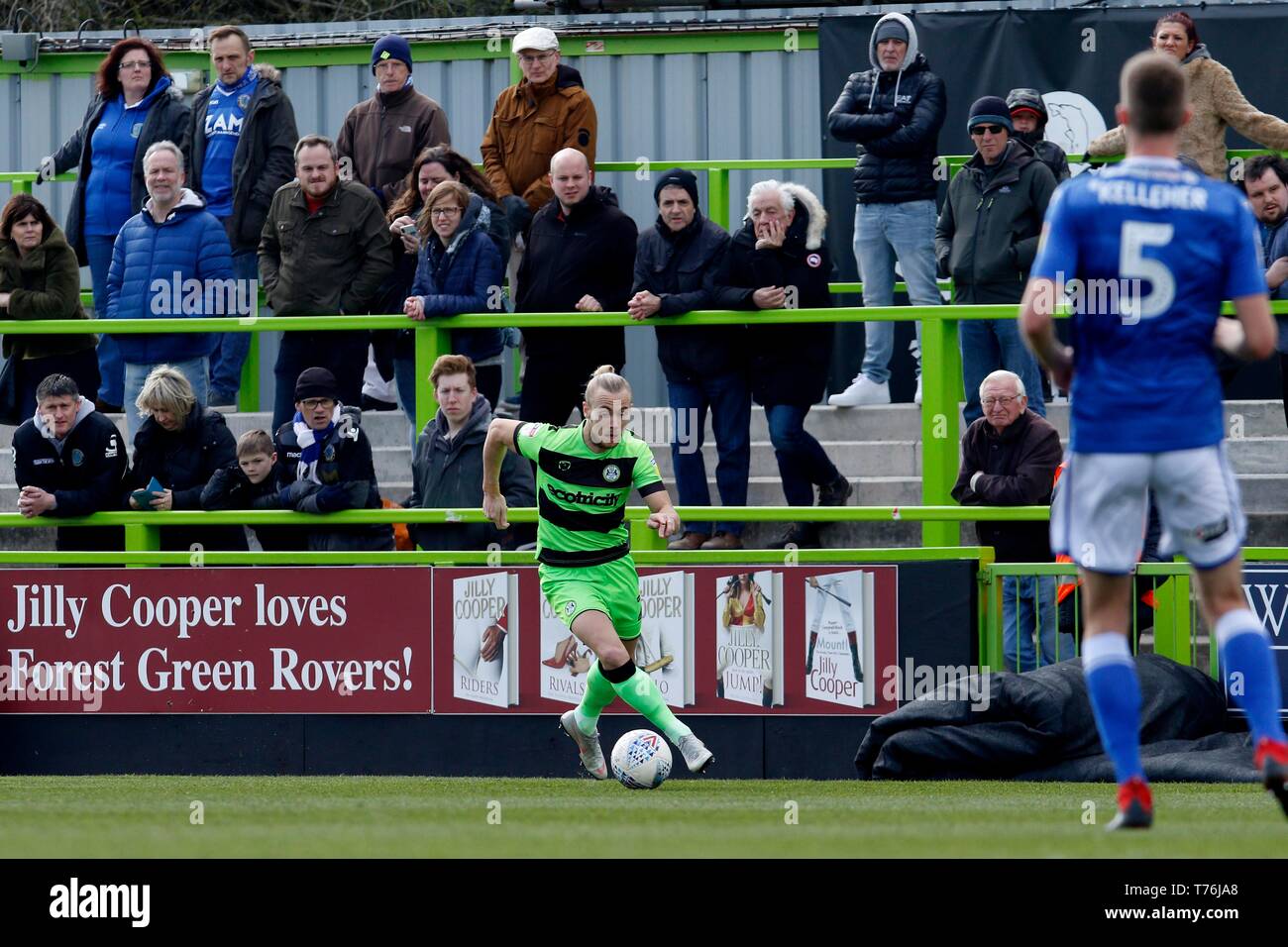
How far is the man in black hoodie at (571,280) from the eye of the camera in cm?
1253

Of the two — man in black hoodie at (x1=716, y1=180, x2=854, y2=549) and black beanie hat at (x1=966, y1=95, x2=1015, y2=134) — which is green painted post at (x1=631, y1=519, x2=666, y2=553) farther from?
black beanie hat at (x1=966, y1=95, x2=1015, y2=134)

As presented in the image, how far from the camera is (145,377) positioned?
1328 cm

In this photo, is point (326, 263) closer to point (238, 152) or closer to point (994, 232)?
point (238, 152)

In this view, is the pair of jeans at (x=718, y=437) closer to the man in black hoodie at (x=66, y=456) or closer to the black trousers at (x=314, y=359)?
the black trousers at (x=314, y=359)

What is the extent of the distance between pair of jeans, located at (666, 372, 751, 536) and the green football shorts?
2.11 m

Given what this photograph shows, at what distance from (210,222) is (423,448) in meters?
2.45

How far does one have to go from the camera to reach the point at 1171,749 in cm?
1048

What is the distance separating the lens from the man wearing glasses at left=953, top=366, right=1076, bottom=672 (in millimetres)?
11320

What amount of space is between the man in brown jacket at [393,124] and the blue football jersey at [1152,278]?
8134 mm

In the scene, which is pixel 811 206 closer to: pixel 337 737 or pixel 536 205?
pixel 536 205

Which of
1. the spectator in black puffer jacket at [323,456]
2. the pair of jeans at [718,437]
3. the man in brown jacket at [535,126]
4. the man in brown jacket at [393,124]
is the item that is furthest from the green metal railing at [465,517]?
the man in brown jacket at [393,124]

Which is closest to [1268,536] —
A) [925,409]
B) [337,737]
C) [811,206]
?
[925,409]

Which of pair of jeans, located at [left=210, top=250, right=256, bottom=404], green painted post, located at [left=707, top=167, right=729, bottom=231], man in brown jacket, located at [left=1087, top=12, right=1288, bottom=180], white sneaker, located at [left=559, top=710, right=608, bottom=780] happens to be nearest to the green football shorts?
white sneaker, located at [left=559, top=710, right=608, bottom=780]
